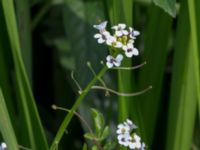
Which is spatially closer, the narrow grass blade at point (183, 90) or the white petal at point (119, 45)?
the white petal at point (119, 45)

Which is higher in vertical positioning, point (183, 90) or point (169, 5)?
point (169, 5)

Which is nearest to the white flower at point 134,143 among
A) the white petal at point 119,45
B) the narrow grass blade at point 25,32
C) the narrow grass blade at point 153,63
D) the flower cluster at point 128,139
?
the flower cluster at point 128,139

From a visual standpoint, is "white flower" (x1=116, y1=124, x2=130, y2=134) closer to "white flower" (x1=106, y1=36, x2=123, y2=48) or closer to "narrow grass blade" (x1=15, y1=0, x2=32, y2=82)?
"white flower" (x1=106, y1=36, x2=123, y2=48)

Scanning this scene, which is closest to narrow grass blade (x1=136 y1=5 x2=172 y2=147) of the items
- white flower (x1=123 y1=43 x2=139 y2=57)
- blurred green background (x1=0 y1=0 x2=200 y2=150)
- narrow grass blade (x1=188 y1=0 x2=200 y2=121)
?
blurred green background (x1=0 y1=0 x2=200 y2=150)

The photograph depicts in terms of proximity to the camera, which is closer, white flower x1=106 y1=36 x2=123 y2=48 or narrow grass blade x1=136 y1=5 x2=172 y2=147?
white flower x1=106 y1=36 x2=123 y2=48

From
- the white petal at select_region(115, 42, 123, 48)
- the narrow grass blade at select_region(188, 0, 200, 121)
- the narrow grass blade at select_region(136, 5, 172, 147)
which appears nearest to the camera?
the white petal at select_region(115, 42, 123, 48)

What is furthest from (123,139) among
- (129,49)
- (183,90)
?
(183,90)

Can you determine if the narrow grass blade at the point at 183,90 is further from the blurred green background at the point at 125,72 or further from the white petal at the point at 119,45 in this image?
the white petal at the point at 119,45

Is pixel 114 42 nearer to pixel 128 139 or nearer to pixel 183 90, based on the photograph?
pixel 128 139
